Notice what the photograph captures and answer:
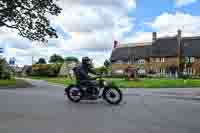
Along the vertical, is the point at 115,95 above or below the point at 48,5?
below

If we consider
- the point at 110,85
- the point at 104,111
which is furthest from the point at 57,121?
the point at 110,85

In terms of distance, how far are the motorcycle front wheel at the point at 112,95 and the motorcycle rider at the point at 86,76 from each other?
0.46 m

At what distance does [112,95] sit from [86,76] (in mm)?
1313

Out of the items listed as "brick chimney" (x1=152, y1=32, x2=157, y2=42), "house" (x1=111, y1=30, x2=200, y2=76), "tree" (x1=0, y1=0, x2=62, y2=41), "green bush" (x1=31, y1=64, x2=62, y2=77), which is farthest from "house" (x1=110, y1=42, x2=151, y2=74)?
"tree" (x1=0, y1=0, x2=62, y2=41)

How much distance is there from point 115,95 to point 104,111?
290 centimetres

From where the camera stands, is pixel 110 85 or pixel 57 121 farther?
pixel 110 85

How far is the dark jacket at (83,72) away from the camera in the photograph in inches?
608

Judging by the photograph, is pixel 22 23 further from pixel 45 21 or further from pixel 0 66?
pixel 0 66

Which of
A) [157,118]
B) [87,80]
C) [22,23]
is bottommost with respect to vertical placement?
[157,118]

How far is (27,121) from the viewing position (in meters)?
9.95

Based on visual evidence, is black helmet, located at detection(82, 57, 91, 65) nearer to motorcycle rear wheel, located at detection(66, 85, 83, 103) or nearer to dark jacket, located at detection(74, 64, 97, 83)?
dark jacket, located at detection(74, 64, 97, 83)

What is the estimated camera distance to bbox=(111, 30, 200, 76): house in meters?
92.8

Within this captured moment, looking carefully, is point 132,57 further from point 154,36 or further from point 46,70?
point 46,70

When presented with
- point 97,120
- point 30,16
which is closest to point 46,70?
point 30,16
